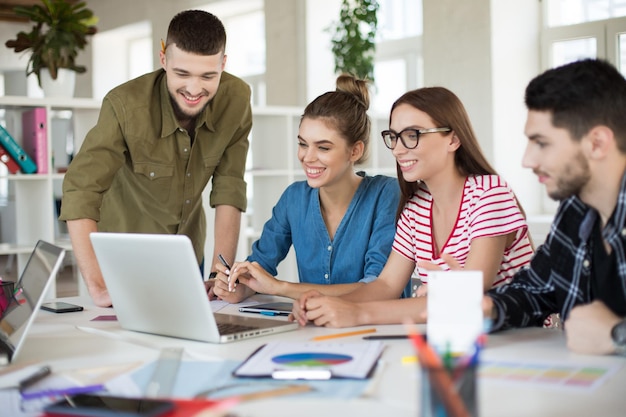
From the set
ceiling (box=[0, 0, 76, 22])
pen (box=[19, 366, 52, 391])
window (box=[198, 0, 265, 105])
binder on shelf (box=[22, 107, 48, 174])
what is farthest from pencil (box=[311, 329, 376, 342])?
ceiling (box=[0, 0, 76, 22])

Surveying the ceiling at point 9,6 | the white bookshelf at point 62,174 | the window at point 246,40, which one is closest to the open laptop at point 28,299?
the white bookshelf at point 62,174

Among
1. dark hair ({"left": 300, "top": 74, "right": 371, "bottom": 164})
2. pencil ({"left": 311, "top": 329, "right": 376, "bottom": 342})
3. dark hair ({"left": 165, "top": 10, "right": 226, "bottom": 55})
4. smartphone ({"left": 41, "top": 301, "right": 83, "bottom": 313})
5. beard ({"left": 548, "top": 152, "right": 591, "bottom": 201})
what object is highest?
dark hair ({"left": 165, "top": 10, "right": 226, "bottom": 55})

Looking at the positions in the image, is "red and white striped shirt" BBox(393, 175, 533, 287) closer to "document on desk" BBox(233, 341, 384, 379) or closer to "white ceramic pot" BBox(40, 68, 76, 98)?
"document on desk" BBox(233, 341, 384, 379)

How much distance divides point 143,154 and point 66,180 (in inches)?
10.5

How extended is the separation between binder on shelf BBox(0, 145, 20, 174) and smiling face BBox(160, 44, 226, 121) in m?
1.60

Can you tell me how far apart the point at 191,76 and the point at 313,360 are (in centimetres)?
122

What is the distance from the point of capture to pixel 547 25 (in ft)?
17.5

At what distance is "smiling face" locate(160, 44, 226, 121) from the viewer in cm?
239

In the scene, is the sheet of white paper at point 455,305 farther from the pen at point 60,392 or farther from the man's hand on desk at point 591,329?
the pen at point 60,392

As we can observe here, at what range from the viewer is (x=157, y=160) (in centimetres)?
267

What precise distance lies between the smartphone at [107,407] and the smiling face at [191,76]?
1.35 m

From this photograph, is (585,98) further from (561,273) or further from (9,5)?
(9,5)

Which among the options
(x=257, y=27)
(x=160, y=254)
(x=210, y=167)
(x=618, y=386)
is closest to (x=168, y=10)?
(x=257, y=27)

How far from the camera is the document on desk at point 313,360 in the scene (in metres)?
1.37
